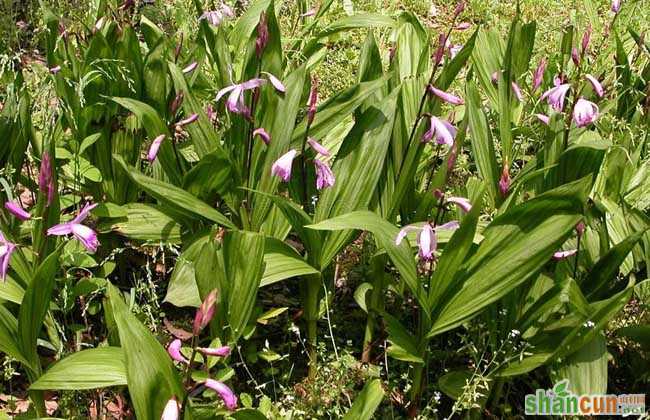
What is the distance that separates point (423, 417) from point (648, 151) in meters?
1.83

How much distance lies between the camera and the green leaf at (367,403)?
1.91 m

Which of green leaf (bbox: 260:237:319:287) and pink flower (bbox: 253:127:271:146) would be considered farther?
pink flower (bbox: 253:127:271:146)

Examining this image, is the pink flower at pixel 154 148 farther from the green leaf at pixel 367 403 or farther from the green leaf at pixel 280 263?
the green leaf at pixel 367 403

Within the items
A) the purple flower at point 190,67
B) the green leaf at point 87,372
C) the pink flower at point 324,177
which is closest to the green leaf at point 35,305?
the green leaf at point 87,372

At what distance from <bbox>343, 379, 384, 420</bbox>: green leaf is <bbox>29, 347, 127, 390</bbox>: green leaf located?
586 mm

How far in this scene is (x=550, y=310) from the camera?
88.0 inches

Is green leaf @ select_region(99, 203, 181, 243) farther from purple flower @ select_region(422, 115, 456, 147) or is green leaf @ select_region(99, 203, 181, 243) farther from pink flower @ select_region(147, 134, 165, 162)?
purple flower @ select_region(422, 115, 456, 147)

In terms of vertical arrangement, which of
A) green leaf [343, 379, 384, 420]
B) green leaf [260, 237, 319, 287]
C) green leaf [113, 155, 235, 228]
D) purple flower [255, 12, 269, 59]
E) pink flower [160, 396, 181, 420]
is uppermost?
purple flower [255, 12, 269, 59]

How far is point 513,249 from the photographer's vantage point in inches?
82.1

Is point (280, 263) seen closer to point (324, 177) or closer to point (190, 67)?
point (324, 177)

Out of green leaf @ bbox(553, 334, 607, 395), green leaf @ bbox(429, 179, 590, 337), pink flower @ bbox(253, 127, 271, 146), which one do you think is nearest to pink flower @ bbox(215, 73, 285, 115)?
pink flower @ bbox(253, 127, 271, 146)

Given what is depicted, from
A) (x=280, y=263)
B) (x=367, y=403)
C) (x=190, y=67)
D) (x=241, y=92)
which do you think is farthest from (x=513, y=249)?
(x=190, y=67)

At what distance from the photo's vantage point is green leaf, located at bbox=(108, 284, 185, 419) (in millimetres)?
1700

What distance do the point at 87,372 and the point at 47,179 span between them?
0.51 m
